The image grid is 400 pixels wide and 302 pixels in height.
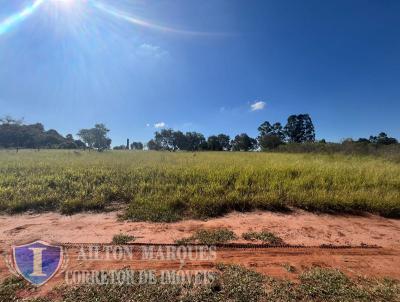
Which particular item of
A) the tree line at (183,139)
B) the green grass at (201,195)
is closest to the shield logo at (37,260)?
the green grass at (201,195)

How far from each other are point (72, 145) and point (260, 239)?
245 ft

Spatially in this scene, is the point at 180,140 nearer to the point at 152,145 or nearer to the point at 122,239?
the point at 152,145

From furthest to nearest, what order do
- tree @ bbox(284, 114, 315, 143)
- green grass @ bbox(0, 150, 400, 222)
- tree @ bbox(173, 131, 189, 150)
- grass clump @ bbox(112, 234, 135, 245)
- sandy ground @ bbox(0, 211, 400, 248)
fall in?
tree @ bbox(173, 131, 189, 150) → tree @ bbox(284, 114, 315, 143) → green grass @ bbox(0, 150, 400, 222) → sandy ground @ bbox(0, 211, 400, 248) → grass clump @ bbox(112, 234, 135, 245)

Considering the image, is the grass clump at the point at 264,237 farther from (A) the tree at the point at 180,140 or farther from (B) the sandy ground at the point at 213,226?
(A) the tree at the point at 180,140

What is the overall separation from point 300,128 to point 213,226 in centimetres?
7173

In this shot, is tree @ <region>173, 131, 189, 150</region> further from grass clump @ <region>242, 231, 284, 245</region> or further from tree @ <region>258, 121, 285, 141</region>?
grass clump @ <region>242, 231, 284, 245</region>

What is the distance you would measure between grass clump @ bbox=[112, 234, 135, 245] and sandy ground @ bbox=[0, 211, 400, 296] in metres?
0.10

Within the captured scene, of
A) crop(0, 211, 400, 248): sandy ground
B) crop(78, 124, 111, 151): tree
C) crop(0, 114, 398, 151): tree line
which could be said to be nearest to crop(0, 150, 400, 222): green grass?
crop(0, 211, 400, 248): sandy ground

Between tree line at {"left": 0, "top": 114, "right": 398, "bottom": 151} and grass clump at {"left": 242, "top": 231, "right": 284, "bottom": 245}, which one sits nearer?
grass clump at {"left": 242, "top": 231, "right": 284, "bottom": 245}

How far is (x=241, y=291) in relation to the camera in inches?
88.2

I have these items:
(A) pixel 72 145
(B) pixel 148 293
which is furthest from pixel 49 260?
(A) pixel 72 145

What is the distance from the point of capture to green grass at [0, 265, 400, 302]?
7.05 feet

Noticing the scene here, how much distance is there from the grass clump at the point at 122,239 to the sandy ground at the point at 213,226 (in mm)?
106

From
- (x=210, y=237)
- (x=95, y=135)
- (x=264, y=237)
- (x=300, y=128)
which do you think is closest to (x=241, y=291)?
(x=210, y=237)
